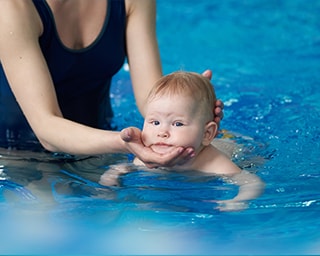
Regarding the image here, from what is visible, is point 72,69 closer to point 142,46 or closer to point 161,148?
point 142,46

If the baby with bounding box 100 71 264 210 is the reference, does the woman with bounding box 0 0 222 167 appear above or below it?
above

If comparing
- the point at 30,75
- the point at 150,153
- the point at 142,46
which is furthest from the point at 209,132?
the point at 30,75

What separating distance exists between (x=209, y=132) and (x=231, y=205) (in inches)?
12.9

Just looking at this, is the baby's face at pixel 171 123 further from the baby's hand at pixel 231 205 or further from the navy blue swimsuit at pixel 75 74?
the navy blue swimsuit at pixel 75 74

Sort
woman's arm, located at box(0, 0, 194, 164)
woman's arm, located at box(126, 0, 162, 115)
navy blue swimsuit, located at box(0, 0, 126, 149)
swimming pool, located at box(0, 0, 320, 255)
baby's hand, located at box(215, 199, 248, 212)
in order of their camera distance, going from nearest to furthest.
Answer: swimming pool, located at box(0, 0, 320, 255) < baby's hand, located at box(215, 199, 248, 212) < woman's arm, located at box(0, 0, 194, 164) < navy blue swimsuit, located at box(0, 0, 126, 149) < woman's arm, located at box(126, 0, 162, 115)

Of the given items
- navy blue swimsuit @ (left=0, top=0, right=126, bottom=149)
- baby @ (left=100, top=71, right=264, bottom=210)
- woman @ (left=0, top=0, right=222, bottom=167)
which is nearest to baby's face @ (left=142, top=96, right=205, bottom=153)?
baby @ (left=100, top=71, right=264, bottom=210)

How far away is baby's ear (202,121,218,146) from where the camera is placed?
2.89 m

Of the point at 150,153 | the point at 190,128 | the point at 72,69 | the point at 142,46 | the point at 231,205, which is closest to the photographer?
the point at 150,153

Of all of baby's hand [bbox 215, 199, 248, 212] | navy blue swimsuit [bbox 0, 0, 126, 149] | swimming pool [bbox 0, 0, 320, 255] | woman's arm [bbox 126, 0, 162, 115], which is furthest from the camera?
woman's arm [bbox 126, 0, 162, 115]

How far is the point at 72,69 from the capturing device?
10.3 ft

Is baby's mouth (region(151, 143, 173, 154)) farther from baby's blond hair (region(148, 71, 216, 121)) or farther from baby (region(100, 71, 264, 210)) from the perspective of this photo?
baby's blond hair (region(148, 71, 216, 121))

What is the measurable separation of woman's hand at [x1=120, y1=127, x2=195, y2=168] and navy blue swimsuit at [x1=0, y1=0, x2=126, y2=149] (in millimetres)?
623

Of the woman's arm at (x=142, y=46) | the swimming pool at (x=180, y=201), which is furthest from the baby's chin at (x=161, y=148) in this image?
the woman's arm at (x=142, y=46)

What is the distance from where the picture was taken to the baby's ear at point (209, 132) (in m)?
2.89
